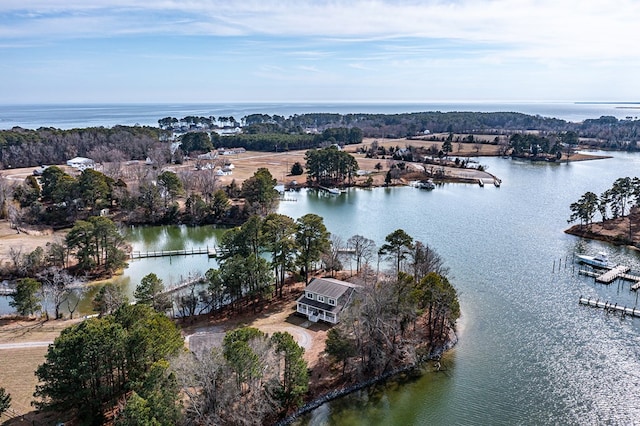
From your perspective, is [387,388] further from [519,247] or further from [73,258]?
[73,258]

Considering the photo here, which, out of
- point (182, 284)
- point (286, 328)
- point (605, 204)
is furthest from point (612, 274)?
point (182, 284)

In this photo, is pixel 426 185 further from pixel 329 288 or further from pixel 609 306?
pixel 329 288

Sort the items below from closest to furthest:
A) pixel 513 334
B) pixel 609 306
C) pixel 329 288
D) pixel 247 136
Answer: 1. pixel 513 334
2. pixel 329 288
3. pixel 609 306
4. pixel 247 136

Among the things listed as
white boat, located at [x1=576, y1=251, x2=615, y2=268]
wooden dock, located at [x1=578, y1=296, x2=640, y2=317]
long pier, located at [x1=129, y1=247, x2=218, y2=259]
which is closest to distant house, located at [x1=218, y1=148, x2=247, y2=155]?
long pier, located at [x1=129, y1=247, x2=218, y2=259]

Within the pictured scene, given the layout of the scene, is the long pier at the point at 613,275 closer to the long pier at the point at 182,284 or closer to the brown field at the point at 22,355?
the long pier at the point at 182,284

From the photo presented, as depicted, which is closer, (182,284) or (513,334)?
(513,334)
